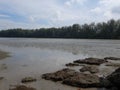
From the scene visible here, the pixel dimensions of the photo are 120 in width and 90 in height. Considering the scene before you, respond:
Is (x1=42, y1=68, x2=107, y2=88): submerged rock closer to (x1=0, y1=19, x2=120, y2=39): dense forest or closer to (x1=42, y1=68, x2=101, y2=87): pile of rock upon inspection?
(x1=42, y1=68, x2=101, y2=87): pile of rock

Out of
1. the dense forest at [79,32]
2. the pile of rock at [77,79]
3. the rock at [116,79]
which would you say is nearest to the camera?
the rock at [116,79]

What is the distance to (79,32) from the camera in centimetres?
12775

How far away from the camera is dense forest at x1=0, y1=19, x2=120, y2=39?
10175 cm

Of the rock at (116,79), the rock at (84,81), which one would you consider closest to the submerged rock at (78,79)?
the rock at (84,81)

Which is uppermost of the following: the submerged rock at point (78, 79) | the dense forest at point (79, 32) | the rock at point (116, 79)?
the dense forest at point (79, 32)

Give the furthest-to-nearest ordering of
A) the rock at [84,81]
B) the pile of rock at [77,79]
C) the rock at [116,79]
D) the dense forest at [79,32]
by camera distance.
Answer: the dense forest at [79,32] < the pile of rock at [77,79] < the rock at [84,81] < the rock at [116,79]

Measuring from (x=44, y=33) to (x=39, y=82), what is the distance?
144 meters

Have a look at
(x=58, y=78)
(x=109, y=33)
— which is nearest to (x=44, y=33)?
(x=109, y=33)

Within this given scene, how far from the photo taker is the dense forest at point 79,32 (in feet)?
334

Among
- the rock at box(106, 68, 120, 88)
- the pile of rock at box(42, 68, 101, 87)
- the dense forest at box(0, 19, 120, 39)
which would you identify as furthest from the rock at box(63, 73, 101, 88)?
the dense forest at box(0, 19, 120, 39)

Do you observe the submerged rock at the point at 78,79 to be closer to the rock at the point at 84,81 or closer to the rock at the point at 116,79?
the rock at the point at 84,81

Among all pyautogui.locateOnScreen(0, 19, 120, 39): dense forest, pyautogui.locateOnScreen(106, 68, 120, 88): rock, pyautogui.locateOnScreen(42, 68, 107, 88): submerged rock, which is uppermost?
pyautogui.locateOnScreen(0, 19, 120, 39): dense forest

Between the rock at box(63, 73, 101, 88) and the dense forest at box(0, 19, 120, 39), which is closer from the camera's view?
the rock at box(63, 73, 101, 88)

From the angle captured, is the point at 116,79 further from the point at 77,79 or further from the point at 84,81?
the point at 77,79
